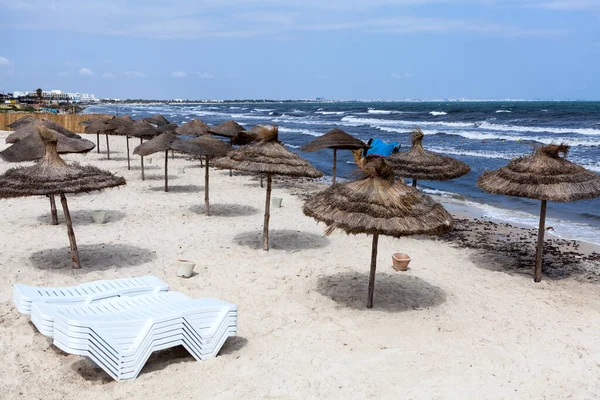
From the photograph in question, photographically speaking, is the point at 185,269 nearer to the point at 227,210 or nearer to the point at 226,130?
the point at 227,210

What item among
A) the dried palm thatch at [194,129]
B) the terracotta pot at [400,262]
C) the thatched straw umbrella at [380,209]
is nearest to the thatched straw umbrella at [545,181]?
the terracotta pot at [400,262]

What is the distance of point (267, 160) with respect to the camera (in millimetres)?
8672

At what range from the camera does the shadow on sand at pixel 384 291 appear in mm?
6996

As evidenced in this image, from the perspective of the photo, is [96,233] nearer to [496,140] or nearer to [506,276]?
[506,276]

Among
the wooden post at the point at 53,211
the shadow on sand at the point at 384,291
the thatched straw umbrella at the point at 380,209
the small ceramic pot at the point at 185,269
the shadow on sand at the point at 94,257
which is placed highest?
the thatched straw umbrella at the point at 380,209

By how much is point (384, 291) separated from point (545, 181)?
3.03 m

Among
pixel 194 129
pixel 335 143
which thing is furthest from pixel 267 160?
pixel 194 129

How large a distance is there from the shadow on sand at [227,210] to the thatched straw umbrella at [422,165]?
3958 millimetres

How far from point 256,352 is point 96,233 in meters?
5.79

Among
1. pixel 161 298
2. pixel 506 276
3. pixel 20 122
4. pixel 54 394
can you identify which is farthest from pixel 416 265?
pixel 20 122

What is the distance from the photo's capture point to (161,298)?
566 centimetres

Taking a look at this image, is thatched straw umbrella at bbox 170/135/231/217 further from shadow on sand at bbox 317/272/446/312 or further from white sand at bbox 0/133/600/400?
shadow on sand at bbox 317/272/446/312

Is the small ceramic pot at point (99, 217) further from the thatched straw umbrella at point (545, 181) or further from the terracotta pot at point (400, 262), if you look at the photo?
the thatched straw umbrella at point (545, 181)

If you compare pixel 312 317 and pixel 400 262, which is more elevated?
pixel 400 262
